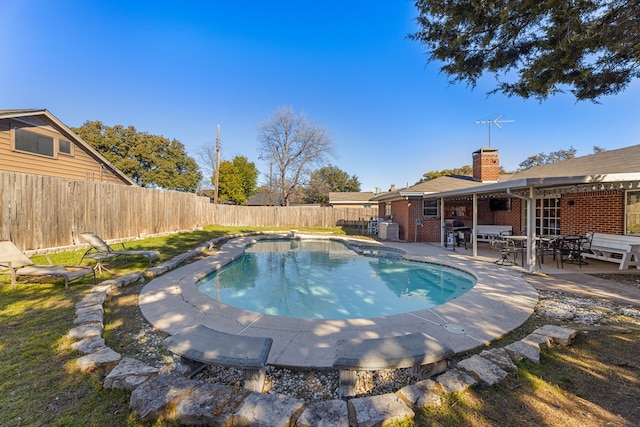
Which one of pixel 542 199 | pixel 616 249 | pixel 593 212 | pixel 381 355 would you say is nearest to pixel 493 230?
pixel 542 199

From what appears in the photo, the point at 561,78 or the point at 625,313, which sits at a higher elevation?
the point at 561,78

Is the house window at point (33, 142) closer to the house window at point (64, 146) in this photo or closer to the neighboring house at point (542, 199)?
the house window at point (64, 146)

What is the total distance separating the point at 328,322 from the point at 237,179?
34254 mm

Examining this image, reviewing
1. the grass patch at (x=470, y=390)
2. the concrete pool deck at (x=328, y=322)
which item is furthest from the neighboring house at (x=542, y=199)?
the grass patch at (x=470, y=390)

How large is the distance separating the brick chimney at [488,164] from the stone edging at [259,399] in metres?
13.6

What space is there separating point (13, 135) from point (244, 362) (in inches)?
619

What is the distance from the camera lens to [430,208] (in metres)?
13.5

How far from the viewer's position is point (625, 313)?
4.25 meters

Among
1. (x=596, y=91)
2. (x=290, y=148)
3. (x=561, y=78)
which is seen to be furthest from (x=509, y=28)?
(x=290, y=148)

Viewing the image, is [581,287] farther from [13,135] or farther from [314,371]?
[13,135]

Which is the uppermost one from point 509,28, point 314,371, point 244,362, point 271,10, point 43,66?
point 271,10

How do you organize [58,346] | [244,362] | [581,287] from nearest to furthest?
[244,362], [58,346], [581,287]

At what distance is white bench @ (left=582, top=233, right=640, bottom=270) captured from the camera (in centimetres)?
703

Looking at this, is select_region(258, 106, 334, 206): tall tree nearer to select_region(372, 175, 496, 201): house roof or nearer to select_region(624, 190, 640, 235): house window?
select_region(372, 175, 496, 201): house roof
